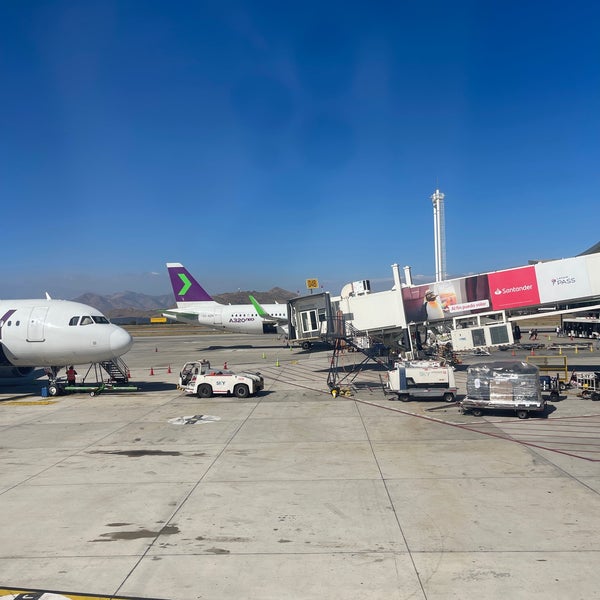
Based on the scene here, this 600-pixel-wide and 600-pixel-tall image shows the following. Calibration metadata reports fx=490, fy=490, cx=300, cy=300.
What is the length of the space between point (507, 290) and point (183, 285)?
134 feet

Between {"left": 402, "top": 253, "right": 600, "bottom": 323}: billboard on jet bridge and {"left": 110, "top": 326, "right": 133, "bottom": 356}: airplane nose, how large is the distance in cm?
1689

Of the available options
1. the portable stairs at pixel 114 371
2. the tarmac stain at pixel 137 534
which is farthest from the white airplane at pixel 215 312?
the tarmac stain at pixel 137 534

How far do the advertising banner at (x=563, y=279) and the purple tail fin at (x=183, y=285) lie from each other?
41961mm

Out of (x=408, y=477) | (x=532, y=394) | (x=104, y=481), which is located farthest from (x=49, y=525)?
(x=532, y=394)

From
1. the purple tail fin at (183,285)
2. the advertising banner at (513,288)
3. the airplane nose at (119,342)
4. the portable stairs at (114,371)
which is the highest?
the purple tail fin at (183,285)

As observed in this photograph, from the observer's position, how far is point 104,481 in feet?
40.8

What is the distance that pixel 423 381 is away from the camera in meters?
23.4

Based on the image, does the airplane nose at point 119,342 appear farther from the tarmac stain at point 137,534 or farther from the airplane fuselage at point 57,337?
the tarmac stain at point 137,534

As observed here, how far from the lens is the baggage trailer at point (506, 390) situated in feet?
61.8

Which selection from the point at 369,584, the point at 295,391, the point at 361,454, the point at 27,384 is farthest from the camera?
the point at 27,384

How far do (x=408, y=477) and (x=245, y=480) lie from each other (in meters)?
4.09

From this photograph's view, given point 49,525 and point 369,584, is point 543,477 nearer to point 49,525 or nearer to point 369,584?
point 369,584

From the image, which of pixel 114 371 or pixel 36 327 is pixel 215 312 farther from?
pixel 36 327

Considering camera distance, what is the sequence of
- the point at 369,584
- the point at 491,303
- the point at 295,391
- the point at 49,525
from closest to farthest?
the point at 369,584, the point at 49,525, the point at 295,391, the point at 491,303
